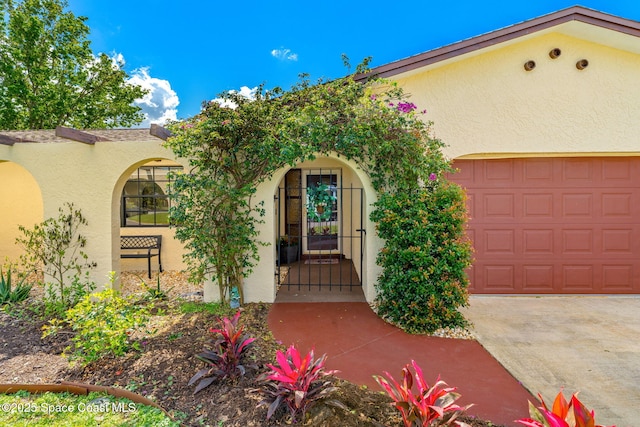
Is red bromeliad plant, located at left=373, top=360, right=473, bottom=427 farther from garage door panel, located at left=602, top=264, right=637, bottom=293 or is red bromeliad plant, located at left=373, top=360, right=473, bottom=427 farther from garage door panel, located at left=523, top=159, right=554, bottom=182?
garage door panel, located at left=602, top=264, right=637, bottom=293

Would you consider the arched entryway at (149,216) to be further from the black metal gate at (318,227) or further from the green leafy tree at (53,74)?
the green leafy tree at (53,74)

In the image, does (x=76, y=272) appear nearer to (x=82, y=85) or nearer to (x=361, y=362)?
(x=361, y=362)

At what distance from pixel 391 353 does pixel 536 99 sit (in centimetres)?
573

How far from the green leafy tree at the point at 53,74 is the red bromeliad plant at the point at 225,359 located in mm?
16419

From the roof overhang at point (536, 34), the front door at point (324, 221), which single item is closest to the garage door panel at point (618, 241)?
the roof overhang at point (536, 34)

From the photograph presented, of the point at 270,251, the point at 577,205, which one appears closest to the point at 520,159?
the point at 577,205

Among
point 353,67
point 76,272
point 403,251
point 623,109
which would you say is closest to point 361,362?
point 403,251

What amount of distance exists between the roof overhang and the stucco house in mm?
20

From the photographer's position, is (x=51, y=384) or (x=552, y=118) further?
(x=552, y=118)

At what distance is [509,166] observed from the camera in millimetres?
6410

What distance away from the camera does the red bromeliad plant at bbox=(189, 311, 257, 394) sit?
10.3 ft

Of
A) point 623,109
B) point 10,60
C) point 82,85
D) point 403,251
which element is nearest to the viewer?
point 403,251

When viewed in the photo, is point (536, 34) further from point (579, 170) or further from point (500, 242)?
point (500, 242)

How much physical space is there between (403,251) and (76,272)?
20.6 feet
